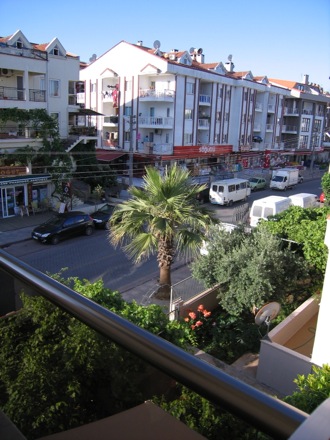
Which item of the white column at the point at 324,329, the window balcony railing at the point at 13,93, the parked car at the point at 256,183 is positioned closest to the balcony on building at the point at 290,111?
the parked car at the point at 256,183

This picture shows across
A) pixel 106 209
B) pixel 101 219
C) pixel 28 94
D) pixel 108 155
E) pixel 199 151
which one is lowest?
pixel 101 219

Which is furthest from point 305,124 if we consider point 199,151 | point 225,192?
point 225,192

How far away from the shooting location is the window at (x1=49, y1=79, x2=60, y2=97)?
20.5 m

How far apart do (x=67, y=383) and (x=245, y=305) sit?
720cm

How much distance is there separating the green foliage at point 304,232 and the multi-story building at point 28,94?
12.0 metres

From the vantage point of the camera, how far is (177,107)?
89.5ft

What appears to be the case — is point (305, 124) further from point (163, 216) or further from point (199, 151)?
point (163, 216)

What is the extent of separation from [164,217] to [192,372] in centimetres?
842

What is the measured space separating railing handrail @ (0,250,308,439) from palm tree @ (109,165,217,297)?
26.6ft

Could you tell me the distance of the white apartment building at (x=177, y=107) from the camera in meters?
27.2

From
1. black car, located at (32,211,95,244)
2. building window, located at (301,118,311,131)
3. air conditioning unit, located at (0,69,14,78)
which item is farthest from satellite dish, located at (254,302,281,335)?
building window, located at (301,118,311,131)

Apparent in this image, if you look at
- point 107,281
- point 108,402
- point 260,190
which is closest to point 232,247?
point 107,281

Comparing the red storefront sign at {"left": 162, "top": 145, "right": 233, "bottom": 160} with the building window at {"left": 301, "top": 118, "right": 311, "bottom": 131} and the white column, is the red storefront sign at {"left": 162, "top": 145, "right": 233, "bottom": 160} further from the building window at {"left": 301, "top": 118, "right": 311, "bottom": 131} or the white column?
the white column

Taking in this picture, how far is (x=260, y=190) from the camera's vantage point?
29.9m
